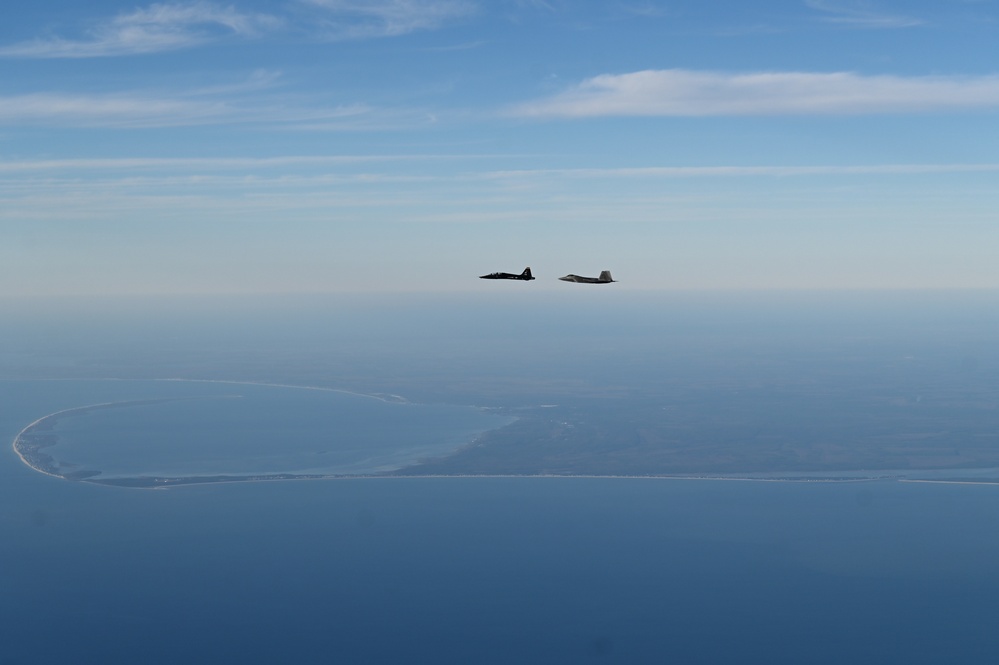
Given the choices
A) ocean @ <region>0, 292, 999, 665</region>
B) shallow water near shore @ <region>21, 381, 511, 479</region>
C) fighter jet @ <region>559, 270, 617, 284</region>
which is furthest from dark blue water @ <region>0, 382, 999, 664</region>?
fighter jet @ <region>559, 270, 617, 284</region>

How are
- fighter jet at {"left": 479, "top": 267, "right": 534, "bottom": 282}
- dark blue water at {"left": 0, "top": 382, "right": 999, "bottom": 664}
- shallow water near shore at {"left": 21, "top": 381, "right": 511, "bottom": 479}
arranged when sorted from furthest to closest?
shallow water near shore at {"left": 21, "top": 381, "right": 511, "bottom": 479} < dark blue water at {"left": 0, "top": 382, "right": 999, "bottom": 664} < fighter jet at {"left": 479, "top": 267, "right": 534, "bottom": 282}

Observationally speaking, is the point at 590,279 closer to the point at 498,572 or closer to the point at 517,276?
the point at 517,276

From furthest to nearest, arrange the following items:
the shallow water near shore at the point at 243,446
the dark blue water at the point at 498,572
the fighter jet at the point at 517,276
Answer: the shallow water near shore at the point at 243,446 → the dark blue water at the point at 498,572 → the fighter jet at the point at 517,276

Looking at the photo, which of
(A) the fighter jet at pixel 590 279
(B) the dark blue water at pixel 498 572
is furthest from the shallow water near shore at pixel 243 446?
(A) the fighter jet at pixel 590 279

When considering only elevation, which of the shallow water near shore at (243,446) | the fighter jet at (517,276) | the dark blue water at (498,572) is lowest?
the dark blue water at (498,572)

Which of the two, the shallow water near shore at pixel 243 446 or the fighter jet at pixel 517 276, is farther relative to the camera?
the shallow water near shore at pixel 243 446

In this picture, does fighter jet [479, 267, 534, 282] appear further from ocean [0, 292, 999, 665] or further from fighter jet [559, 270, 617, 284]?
ocean [0, 292, 999, 665]

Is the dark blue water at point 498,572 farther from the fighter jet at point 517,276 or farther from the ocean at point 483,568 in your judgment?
the fighter jet at point 517,276

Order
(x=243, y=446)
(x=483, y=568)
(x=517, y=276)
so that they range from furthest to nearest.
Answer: (x=243, y=446)
(x=483, y=568)
(x=517, y=276)

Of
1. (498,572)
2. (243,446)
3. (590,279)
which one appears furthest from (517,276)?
(243,446)

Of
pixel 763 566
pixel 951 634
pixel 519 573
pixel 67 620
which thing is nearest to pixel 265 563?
pixel 67 620
